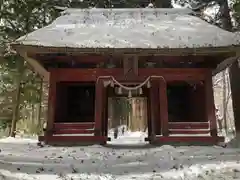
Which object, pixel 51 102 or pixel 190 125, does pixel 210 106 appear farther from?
pixel 51 102

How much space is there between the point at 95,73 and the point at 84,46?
3.77ft

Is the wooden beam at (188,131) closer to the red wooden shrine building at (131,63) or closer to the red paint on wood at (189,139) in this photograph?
the red wooden shrine building at (131,63)

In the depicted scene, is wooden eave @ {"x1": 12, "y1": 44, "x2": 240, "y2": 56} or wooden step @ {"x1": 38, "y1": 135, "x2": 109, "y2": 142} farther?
wooden step @ {"x1": 38, "y1": 135, "x2": 109, "y2": 142}

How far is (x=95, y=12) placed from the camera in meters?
12.1

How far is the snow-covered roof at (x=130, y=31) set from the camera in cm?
816

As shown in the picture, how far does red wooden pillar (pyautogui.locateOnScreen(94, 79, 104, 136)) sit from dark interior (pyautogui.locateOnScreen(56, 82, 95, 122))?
2.06m

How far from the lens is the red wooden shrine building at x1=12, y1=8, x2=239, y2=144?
26.3ft

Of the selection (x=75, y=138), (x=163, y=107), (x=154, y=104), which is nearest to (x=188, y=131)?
(x=163, y=107)

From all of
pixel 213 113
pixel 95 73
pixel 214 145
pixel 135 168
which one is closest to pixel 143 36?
pixel 95 73

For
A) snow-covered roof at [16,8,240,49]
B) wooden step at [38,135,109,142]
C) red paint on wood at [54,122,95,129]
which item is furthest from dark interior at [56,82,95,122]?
snow-covered roof at [16,8,240,49]

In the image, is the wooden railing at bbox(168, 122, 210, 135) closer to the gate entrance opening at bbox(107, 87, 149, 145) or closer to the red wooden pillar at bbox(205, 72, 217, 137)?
the red wooden pillar at bbox(205, 72, 217, 137)

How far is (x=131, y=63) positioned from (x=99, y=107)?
5.28 feet

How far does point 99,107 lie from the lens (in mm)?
8562

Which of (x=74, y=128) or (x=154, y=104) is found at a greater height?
(x=154, y=104)
